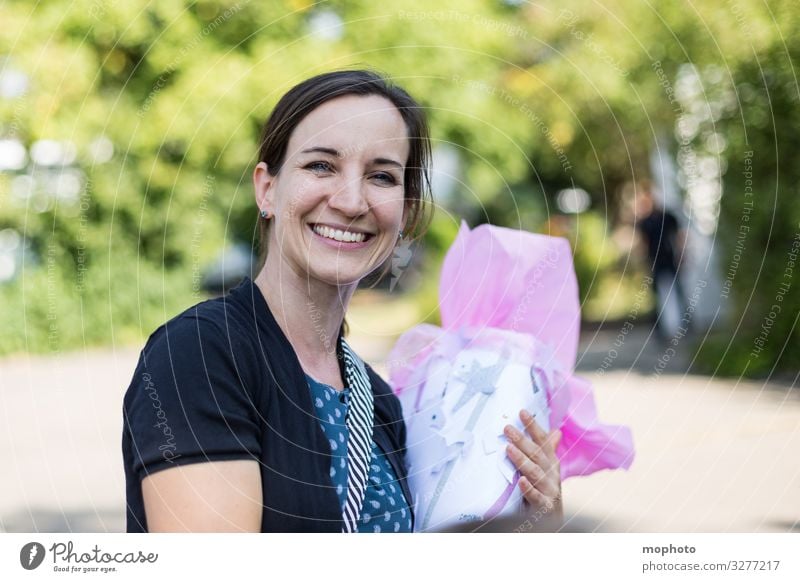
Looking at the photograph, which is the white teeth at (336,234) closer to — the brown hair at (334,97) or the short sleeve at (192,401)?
the brown hair at (334,97)

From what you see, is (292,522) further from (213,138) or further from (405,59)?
(405,59)

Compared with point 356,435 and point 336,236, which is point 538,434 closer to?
point 356,435

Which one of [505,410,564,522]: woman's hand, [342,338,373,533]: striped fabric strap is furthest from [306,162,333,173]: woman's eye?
[505,410,564,522]: woman's hand

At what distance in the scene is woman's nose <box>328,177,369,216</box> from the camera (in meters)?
1.40

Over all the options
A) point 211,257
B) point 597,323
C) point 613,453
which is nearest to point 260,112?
point 211,257

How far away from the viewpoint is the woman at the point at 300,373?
46.0 inches

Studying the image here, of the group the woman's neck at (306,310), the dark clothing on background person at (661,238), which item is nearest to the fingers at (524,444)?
the woman's neck at (306,310)

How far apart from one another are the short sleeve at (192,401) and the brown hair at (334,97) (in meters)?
0.33

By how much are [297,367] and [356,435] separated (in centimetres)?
17

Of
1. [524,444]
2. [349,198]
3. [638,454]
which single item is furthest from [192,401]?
[638,454]

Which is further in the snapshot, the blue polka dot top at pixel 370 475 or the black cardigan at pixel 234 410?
the blue polka dot top at pixel 370 475

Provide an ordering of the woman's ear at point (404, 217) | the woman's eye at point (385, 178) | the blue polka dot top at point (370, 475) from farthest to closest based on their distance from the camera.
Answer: the woman's ear at point (404, 217) < the woman's eye at point (385, 178) < the blue polka dot top at point (370, 475)

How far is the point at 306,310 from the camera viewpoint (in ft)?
4.73

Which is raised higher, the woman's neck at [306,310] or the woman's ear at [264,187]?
the woman's ear at [264,187]
